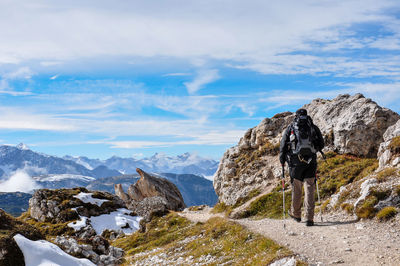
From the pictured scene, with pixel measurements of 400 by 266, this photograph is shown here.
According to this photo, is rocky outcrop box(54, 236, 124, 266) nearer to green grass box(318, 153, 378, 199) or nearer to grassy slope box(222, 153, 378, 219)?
grassy slope box(222, 153, 378, 219)

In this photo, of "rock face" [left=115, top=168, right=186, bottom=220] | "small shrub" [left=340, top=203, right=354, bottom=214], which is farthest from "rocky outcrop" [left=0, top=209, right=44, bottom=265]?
"rock face" [left=115, top=168, right=186, bottom=220]

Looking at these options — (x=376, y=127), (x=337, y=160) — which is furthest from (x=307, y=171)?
(x=376, y=127)

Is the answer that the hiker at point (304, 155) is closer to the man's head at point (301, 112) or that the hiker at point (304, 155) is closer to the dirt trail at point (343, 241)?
the man's head at point (301, 112)

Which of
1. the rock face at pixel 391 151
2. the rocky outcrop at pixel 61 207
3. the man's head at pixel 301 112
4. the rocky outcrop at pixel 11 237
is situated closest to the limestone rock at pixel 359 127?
the rock face at pixel 391 151

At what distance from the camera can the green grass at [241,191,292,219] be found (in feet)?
87.9

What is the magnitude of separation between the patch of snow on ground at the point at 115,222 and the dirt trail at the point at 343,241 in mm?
43912

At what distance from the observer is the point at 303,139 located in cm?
1673

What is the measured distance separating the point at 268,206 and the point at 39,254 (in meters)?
20.0

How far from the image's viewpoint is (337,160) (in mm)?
Result: 30594

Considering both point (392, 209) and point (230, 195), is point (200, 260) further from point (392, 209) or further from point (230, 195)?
point (230, 195)

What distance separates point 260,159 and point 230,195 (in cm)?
623

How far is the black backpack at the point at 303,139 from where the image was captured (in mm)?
16719

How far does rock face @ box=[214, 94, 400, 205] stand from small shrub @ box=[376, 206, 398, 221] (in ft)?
54.4

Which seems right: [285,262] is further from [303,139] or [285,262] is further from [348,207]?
[348,207]
